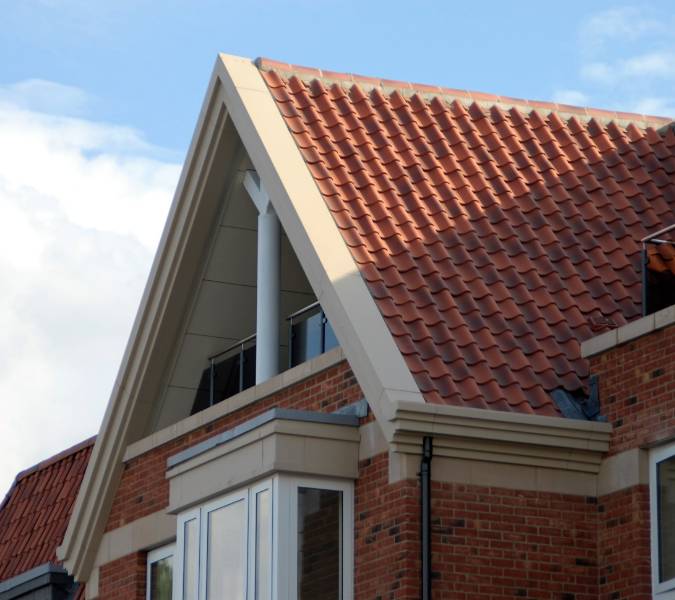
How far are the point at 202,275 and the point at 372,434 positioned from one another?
16.5 feet

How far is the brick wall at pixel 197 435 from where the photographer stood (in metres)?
19.5

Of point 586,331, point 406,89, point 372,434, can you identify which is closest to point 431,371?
point 372,434

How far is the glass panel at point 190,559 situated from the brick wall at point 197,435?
1.38m

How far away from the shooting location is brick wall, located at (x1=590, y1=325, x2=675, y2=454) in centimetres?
1798

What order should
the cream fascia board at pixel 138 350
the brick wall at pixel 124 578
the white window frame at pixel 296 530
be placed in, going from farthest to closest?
1. the brick wall at pixel 124 578
2. the cream fascia board at pixel 138 350
3. the white window frame at pixel 296 530

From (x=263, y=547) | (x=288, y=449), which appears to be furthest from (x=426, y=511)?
(x=263, y=547)

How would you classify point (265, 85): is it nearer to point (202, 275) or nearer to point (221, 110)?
point (221, 110)

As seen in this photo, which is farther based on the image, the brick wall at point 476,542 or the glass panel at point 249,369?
the glass panel at point 249,369

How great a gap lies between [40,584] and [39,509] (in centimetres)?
314

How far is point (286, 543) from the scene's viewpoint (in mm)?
18438

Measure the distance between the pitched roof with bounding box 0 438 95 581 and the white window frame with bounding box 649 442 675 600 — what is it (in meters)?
11.1

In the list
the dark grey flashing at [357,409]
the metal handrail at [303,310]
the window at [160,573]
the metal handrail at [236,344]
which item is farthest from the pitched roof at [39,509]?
the dark grey flashing at [357,409]

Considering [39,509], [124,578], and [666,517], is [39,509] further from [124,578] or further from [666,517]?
[666,517]

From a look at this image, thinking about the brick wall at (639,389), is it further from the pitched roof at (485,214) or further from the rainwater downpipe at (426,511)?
the rainwater downpipe at (426,511)
